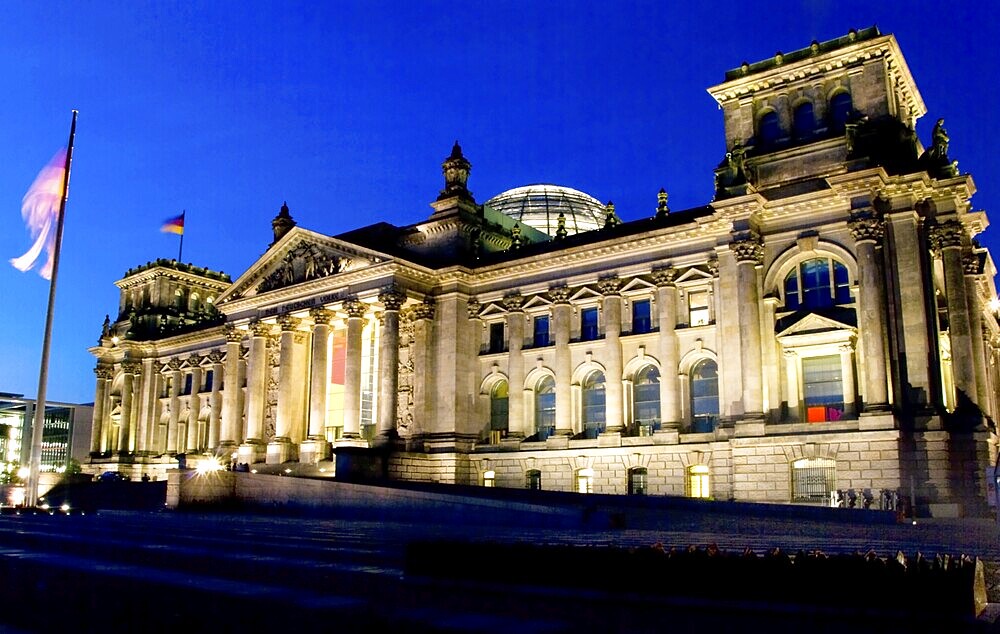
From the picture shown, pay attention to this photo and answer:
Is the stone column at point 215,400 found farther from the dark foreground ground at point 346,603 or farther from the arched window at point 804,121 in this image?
the dark foreground ground at point 346,603

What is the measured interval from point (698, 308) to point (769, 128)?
10.6 meters

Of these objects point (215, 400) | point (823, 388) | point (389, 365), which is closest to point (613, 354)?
point (823, 388)

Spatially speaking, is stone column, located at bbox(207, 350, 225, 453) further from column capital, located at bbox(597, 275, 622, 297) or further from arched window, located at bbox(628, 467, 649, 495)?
arched window, located at bbox(628, 467, 649, 495)

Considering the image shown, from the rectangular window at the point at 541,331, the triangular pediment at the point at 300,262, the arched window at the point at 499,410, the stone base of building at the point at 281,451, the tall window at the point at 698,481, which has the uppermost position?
the triangular pediment at the point at 300,262

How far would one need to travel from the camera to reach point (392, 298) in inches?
2293

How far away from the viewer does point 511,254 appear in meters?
59.8

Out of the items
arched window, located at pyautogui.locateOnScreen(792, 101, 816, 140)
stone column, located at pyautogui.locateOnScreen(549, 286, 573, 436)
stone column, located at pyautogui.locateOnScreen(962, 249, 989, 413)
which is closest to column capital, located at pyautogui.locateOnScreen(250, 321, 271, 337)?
stone column, located at pyautogui.locateOnScreen(549, 286, 573, 436)

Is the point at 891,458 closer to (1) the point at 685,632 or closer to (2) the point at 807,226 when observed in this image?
(2) the point at 807,226

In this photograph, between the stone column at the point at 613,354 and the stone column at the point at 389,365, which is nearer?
the stone column at the point at 613,354

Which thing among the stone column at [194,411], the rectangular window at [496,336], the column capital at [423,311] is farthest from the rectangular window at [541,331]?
the stone column at [194,411]

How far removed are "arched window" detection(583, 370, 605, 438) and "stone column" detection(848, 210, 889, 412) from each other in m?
16.4

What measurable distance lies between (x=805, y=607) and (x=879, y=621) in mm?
853

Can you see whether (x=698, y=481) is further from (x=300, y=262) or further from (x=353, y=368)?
(x=300, y=262)

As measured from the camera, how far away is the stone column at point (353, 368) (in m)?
59.0
